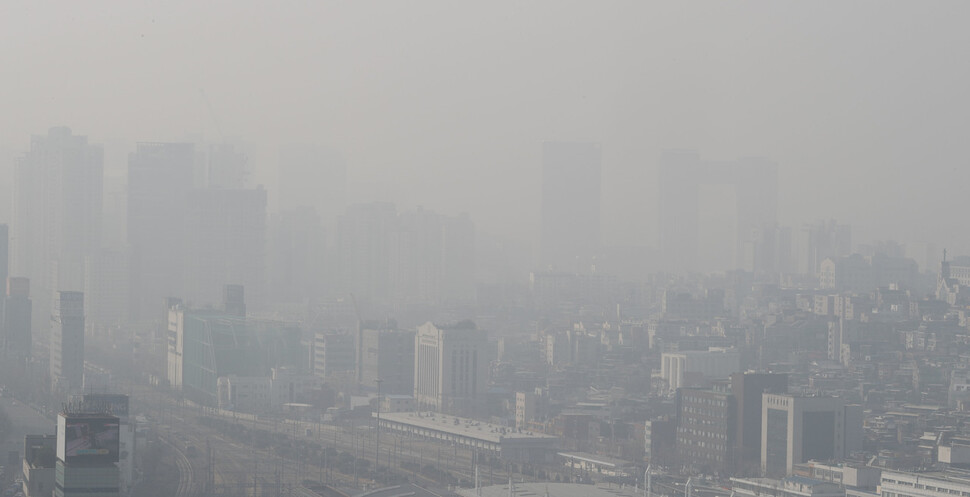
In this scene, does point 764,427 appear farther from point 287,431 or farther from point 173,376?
point 173,376

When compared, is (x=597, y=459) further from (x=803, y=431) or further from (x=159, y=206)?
(x=159, y=206)

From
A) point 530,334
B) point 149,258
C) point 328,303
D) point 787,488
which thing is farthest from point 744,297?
point 787,488

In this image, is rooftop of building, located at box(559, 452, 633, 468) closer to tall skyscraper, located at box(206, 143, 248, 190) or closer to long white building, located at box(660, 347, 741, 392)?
long white building, located at box(660, 347, 741, 392)

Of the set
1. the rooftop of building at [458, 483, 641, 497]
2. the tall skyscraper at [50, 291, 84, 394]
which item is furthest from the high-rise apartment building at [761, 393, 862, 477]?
the tall skyscraper at [50, 291, 84, 394]

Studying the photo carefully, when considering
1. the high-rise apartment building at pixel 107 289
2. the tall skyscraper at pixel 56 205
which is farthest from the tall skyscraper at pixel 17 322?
the tall skyscraper at pixel 56 205

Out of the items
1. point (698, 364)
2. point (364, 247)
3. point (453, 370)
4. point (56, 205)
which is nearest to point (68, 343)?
point (453, 370)
